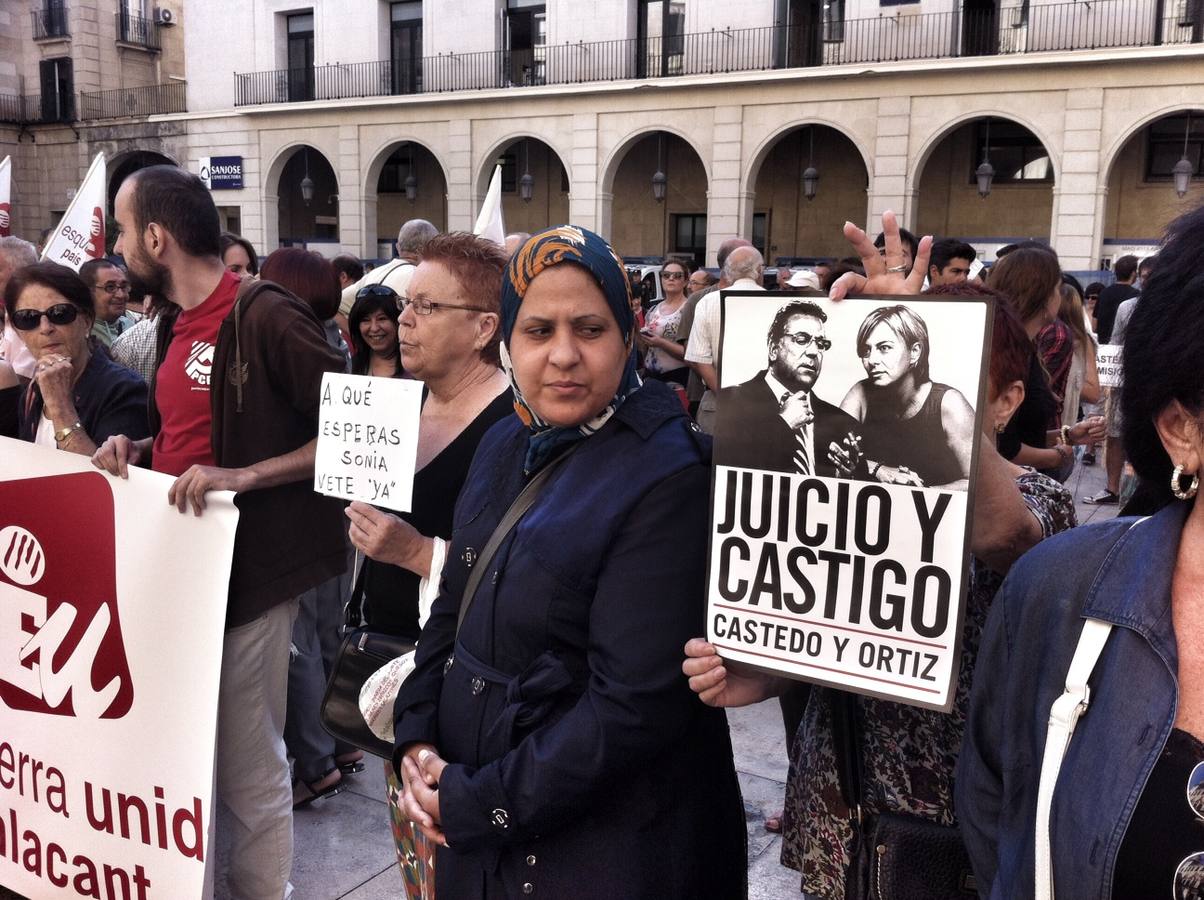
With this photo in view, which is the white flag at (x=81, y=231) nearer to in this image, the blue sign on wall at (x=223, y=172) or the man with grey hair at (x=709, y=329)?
the man with grey hair at (x=709, y=329)

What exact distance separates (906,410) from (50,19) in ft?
125

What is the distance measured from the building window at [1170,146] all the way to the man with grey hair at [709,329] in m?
17.4

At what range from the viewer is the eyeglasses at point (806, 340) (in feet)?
5.22

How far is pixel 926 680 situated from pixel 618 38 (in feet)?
74.6

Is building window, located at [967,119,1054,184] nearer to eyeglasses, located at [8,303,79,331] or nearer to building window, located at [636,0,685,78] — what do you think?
building window, located at [636,0,685,78]

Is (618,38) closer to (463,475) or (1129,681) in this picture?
Result: (463,475)

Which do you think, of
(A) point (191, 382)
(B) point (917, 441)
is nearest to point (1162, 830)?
(B) point (917, 441)

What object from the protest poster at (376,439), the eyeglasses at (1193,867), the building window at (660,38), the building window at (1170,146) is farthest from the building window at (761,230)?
the eyeglasses at (1193,867)

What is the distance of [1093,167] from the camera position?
1848 cm

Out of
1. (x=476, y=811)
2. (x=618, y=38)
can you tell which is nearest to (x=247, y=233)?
(x=618, y=38)

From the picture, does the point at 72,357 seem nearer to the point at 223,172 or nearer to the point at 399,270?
the point at 399,270

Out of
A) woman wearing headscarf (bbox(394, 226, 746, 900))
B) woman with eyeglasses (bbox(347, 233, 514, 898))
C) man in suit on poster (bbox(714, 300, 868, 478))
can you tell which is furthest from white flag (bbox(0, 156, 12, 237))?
man in suit on poster (bbox(714, 300, 868, 478))

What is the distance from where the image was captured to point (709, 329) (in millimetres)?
6355

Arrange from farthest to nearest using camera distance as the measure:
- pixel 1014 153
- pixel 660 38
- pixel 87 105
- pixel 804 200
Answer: pixel 87 105
pixel 804 200
pixel 660 38
pixel 1014 153
